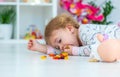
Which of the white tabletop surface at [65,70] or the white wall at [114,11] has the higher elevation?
the white wall at [114,11]

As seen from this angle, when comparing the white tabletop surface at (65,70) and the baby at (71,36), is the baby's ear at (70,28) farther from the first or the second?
the white tabletop surface at (65,70)

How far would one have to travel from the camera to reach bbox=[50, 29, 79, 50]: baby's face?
163cm

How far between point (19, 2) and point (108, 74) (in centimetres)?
193

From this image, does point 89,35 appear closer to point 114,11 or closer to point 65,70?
point 65,70

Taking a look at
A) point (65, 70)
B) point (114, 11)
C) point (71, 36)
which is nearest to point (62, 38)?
point (71, 36)

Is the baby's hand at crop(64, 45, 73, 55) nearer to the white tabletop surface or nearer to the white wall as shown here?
the white tabletop surface

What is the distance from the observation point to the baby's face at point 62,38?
5.34 ft

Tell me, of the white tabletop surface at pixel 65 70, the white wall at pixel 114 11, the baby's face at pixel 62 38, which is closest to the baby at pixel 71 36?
the baby's face at pixel 62 38

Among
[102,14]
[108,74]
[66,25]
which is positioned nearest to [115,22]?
[102,14]

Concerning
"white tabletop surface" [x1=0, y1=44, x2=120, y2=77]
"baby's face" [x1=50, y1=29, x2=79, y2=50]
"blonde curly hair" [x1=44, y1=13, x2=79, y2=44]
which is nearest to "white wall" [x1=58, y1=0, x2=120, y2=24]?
"blonde curly hair" [x1=44, y1=13, x2=79, y2=44]

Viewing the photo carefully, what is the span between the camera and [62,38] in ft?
5.33

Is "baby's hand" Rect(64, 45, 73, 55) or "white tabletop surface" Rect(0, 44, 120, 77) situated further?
"baby's hand" Rect(64, 45, 73, 55)

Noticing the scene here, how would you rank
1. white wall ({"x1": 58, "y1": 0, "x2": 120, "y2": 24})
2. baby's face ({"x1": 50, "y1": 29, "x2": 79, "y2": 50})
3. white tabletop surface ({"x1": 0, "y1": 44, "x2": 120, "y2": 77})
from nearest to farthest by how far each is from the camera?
white tabletop surface ({"x1": 0, "y1": 44, "x2": 120, "y2": 77}), baby's face ({"x1": 50, "y1": 29, "x2": 79, "y2": 50}), white wall ({"x1": 58, "y1": 0, "x2": 120, "y2": 24})

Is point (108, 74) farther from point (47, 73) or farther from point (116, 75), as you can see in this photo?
point (47, 73)
